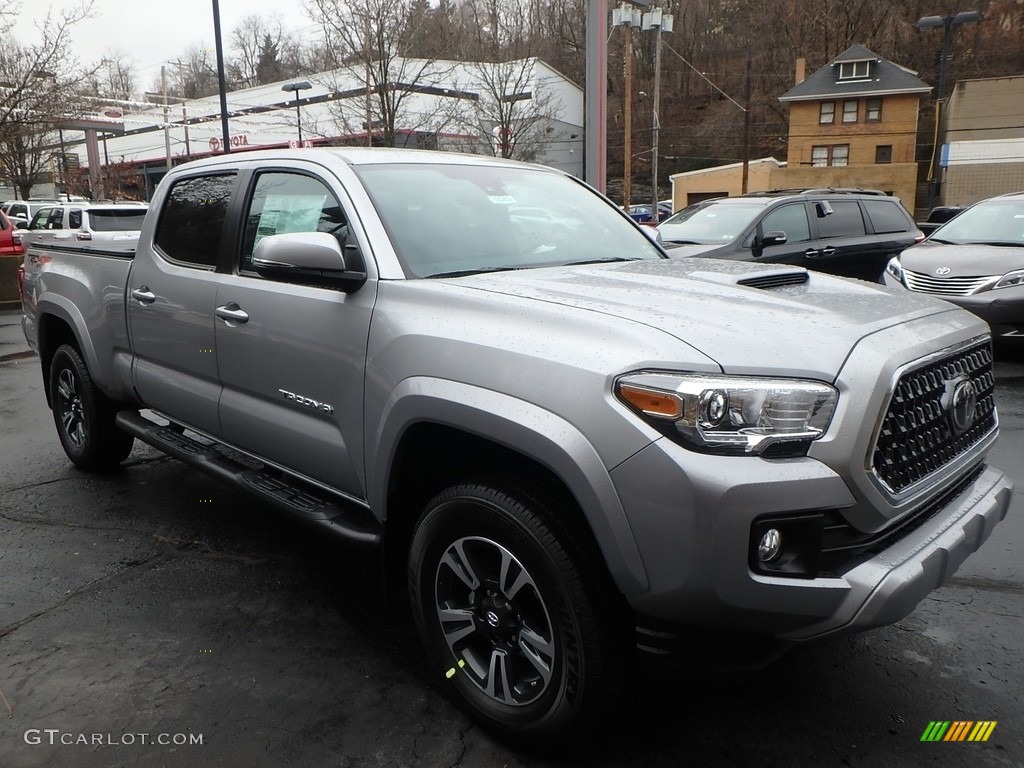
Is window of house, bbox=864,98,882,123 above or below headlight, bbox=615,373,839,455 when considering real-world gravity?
above

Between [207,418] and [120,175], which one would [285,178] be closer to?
[207,418]

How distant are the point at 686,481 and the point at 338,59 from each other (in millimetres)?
27585

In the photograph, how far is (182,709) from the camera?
2.77m

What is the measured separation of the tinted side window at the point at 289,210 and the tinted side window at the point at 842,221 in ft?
28.2

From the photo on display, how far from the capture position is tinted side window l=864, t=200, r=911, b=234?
11258mm

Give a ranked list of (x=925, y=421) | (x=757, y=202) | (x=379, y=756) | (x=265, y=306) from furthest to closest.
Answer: (x=757, y=202) < (x=265, y=306) < (x=379, y=756) < (x=925, y=421)

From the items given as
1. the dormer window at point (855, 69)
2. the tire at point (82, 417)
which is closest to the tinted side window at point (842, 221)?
the tire at point (82, 417)

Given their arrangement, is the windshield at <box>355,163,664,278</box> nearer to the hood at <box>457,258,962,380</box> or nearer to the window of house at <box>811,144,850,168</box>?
the hood at <box>457,258,962,380</box>

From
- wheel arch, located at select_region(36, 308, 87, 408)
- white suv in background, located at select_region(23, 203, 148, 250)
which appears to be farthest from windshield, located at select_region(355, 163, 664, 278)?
white suv in background, located at select_region(23, 203, 148, 250)

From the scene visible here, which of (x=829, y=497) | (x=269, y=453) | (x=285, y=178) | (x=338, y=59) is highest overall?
(x=338, y=59)

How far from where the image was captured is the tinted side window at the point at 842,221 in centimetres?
1064

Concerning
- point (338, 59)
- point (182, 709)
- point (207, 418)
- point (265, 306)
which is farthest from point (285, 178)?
point (338, 59)

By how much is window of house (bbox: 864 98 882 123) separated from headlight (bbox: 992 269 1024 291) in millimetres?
48913

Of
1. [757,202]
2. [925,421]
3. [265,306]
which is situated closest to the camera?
[925,421]
